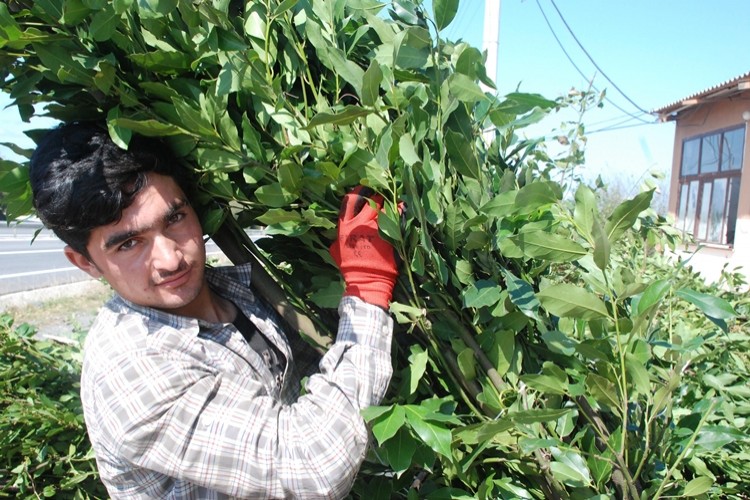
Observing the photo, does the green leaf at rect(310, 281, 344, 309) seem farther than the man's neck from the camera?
No

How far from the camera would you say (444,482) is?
43.6 inches

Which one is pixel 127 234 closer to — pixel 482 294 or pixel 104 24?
pixel 104 24

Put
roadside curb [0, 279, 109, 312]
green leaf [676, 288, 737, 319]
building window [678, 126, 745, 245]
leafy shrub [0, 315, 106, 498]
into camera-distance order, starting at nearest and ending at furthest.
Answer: green leaf [676, 288, 737, 319], leafy shrub [0, 315, 106, 498], roadside curb [0, 279, 109, 312], building window [678, 126, 745, 245]

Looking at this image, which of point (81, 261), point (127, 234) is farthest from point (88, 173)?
point (81, 261)

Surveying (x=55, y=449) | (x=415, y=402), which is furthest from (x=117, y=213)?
(x=55, y=449)

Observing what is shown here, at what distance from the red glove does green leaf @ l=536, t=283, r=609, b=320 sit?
325 mm

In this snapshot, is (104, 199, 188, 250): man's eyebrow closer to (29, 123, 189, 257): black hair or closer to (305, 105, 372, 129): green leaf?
(29, 123, 189, 257): black hair

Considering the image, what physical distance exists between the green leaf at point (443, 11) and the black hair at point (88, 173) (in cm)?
61

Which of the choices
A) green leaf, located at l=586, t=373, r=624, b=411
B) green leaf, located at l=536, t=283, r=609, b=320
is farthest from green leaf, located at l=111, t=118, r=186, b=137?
green leaf, located at l=586, t=373, r=624, b=411

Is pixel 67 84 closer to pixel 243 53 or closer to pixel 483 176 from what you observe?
pixel 243 53

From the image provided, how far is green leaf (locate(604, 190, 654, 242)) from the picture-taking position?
0.76 meters

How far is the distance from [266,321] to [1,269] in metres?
A: 13.8

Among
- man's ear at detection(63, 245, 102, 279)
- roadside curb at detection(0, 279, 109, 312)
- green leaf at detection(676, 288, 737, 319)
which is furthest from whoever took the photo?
roadside curb at detection(0, 279, 109, 312)

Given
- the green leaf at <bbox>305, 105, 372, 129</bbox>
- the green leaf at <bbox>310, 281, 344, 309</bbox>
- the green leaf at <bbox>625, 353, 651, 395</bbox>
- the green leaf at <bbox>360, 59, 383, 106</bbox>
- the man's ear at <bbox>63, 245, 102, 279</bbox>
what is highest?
the green leaf at <bbox>360, 59, 383, 106</bbox>
